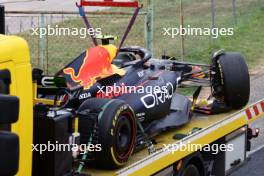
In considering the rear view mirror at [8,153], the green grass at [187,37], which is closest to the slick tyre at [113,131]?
the rear view mirror at [8,153]

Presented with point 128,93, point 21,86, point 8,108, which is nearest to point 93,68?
point 128,93

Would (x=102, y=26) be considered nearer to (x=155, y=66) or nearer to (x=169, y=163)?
(x=155, y=66)

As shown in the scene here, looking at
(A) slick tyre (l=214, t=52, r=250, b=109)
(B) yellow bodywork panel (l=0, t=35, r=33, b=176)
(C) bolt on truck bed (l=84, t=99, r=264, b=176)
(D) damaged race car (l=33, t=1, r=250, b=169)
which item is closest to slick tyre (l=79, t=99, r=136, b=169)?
(D) damaged race car (l=33, t=1, r=250, b=169)

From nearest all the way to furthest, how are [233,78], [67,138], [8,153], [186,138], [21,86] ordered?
1. [8,153]
2. [21,86]
3. [67,138]
4. [186,138]
5. [233,78]

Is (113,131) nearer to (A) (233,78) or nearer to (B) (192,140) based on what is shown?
(B) (192,140)

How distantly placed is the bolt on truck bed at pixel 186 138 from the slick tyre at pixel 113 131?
4.0 inches

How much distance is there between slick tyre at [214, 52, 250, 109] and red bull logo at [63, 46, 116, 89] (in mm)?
1483

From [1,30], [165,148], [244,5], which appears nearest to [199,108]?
[165,148]

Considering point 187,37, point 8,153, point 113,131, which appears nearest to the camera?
point 8,153

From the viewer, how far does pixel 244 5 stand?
81.4 feet

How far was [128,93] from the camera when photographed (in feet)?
20.5

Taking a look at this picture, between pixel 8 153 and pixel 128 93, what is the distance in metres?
2.96

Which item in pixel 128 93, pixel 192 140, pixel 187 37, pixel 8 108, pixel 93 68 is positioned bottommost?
pixel 192 140

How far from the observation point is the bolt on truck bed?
17.8 ft
